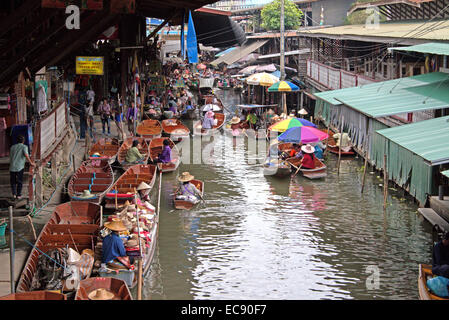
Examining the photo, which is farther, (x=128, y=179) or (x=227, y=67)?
(x=227, y=67)

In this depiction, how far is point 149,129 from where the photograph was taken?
27906 millimetres

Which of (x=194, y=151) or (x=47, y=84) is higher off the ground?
(x=47, y=84)

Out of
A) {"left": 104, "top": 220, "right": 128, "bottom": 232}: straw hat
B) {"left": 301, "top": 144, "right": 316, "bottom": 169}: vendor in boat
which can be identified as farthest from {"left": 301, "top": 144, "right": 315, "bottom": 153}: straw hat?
{"left": 104, "top": 220, "right": 128, "bottom": 232}: straw hat

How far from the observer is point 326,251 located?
50.7 ft

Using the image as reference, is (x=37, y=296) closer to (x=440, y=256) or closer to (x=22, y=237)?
(x=22, y=237)

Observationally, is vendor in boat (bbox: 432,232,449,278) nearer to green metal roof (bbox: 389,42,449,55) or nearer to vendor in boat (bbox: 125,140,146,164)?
green metal roof (bbox: 389,42,449,55)

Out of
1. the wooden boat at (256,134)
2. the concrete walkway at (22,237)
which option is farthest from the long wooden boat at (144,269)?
the wooden boat at (256,134)

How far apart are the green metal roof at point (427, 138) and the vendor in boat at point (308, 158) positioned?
527 centimetres

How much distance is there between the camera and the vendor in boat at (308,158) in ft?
74.8

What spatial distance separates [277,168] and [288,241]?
23.1 ft

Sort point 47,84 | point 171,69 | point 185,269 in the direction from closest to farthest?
point 185,269 < point 47,84 < point 171,69
